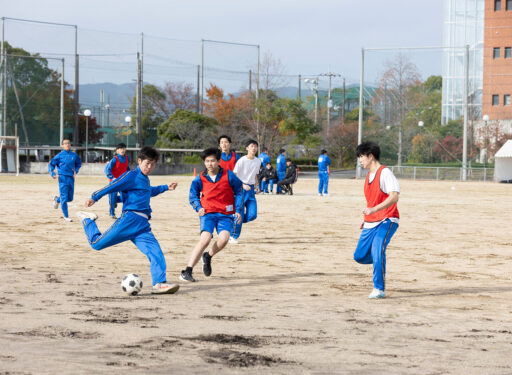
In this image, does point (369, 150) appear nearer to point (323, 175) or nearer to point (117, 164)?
point (117, 164)

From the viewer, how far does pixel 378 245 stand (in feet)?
23.3

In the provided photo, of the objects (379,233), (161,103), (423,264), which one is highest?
(161,103)

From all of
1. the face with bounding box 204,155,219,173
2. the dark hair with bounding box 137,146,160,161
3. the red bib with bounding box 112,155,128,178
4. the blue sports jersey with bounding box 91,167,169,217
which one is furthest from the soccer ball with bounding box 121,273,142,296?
the red bib with bounding box 112,155,128,178

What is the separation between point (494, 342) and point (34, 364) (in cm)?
336

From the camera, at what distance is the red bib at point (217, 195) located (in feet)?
27.0

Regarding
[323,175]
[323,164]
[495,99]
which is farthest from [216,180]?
[495,99]

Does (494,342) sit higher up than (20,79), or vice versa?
(20,79)

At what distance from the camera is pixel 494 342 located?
5.35 meters

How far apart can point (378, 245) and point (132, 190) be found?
2.66m

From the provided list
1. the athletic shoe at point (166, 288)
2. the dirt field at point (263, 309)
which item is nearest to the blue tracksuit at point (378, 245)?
the dirt field at point (263, 309)

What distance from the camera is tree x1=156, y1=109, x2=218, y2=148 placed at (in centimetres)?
5169

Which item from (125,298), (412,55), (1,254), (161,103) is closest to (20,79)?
(161,103)

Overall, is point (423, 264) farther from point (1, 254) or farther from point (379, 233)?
point (1, 254)

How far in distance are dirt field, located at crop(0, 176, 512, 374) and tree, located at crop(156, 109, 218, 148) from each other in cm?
3889
